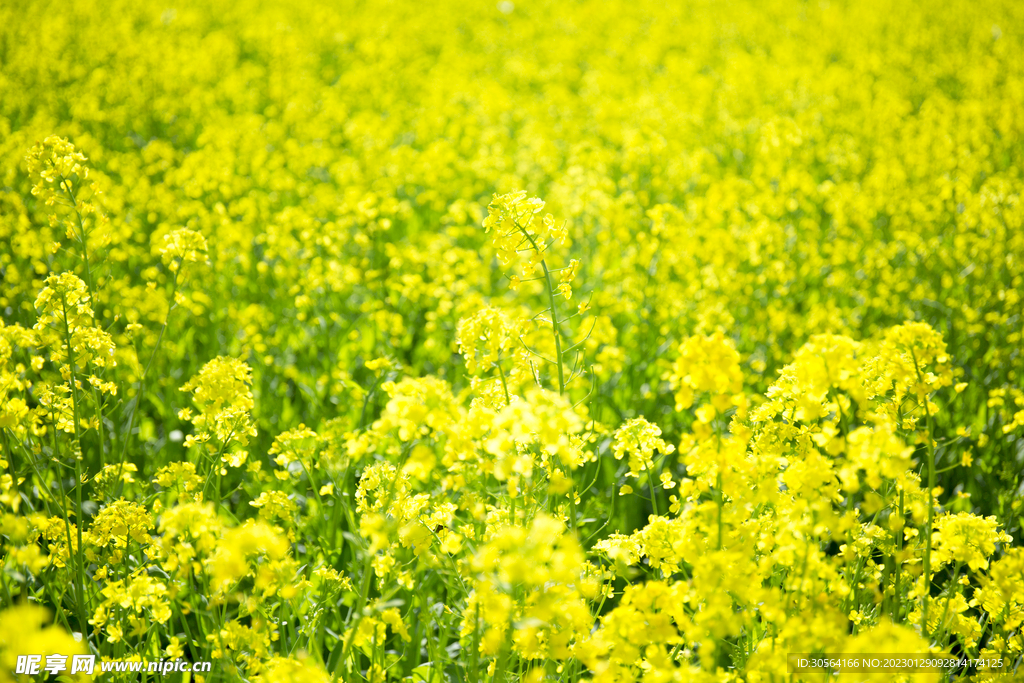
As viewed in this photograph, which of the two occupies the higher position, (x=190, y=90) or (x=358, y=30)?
(x=358, y=30)

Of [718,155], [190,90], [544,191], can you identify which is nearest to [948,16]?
[718,155]

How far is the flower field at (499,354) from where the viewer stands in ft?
5.81

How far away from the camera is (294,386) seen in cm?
464

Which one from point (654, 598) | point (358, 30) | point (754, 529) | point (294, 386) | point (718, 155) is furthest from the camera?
point (358, 30)

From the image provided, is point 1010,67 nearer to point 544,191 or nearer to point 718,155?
point 718,155

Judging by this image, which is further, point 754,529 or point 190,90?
point 190,90

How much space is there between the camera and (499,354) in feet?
8.27

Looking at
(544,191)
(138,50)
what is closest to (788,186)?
(544,191)

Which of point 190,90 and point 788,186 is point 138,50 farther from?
point 788,186

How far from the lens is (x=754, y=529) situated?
1876mm

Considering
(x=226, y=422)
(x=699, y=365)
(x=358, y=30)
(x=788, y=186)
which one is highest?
(x=358, y=30)

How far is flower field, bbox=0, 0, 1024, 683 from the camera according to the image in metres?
1.77

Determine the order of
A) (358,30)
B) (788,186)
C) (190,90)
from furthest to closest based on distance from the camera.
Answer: (358,30), (190,90), (788,186)

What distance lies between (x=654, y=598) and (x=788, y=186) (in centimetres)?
522
